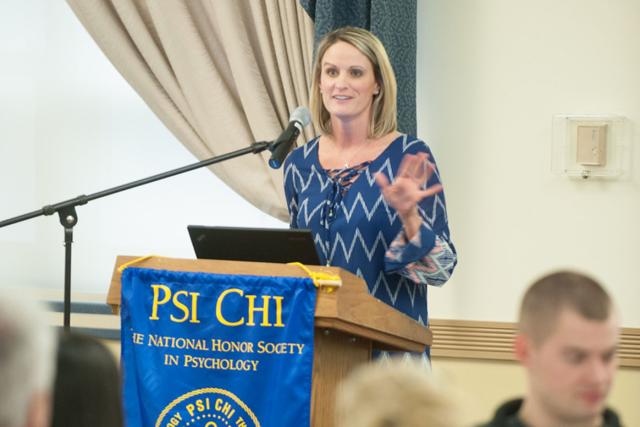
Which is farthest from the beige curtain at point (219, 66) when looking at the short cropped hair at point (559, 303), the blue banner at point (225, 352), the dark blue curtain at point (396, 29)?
the short cropped hair at point (559, 303)

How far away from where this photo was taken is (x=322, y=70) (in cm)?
348

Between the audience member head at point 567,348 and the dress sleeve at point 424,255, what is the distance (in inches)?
54.4

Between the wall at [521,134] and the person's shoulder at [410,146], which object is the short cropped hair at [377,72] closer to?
the person's shoulder at [410,146]

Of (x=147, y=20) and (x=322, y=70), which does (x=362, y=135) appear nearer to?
(x=322, y=70)

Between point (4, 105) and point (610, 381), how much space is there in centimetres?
462

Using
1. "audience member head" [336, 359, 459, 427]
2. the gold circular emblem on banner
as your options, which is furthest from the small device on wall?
"audience member head" [336, 359, 459, 427]

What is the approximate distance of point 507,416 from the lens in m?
1.45

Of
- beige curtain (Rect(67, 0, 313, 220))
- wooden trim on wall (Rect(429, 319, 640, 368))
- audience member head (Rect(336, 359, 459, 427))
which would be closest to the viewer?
audience member head (Rect(336, 359, 459, 427))

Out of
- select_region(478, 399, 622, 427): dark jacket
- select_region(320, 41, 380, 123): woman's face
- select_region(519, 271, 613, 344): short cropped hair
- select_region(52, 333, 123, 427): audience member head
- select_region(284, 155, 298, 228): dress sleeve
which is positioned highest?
select_region(320, 41, 380, 123): woman's face

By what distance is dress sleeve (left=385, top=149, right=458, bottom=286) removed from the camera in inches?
117

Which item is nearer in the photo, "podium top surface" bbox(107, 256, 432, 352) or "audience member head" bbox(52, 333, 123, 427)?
"audience member head" bbox(52, 333, 123, 427)

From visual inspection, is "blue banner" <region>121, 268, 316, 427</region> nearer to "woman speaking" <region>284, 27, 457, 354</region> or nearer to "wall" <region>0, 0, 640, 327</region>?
"woman speaking" <region>284, 27, 457, 354</region>

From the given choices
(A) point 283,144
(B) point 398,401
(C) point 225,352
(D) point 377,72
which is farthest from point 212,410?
(B) point 398,401

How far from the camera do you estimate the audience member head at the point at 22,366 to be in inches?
45.1
